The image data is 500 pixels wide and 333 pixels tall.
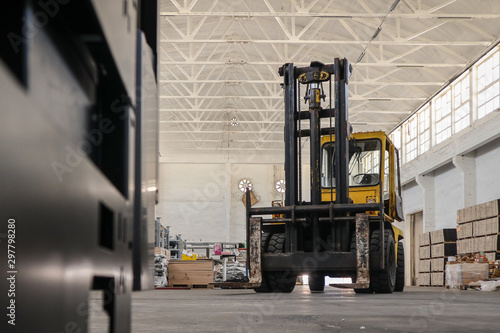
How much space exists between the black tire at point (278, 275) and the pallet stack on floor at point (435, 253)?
12.1 m

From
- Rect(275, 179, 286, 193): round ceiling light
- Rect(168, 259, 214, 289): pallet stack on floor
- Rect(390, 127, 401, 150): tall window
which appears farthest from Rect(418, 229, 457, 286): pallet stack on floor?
Rect(275, 179, 286, 193): round ceiling light

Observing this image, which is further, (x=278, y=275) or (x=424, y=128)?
(x=424, y=128)

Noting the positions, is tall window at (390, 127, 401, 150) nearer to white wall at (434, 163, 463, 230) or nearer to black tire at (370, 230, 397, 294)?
white wall at (434, 163, 463, 230)

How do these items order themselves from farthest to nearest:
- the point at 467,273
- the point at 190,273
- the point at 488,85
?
the point at 190,273, the point at 488,85, the point at 467,273

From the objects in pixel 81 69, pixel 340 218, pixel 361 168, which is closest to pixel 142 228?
pixel 81 69

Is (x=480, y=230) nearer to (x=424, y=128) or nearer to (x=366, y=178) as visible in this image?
(x=424, y=128)

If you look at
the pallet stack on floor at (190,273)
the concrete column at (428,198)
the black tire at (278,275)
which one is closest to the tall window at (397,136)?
the concrete column at (428,198)

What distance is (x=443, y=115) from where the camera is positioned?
20312 millimetres

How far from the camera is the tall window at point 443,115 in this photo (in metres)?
19.9

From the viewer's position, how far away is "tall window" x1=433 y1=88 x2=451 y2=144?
19850mm

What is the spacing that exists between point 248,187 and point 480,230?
11093 millimetres

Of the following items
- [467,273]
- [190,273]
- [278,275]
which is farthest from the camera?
[190,273]

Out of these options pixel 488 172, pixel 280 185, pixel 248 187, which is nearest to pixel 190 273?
pixel 488 172

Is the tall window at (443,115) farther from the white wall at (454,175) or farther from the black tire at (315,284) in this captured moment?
the black tire at (315,284)
